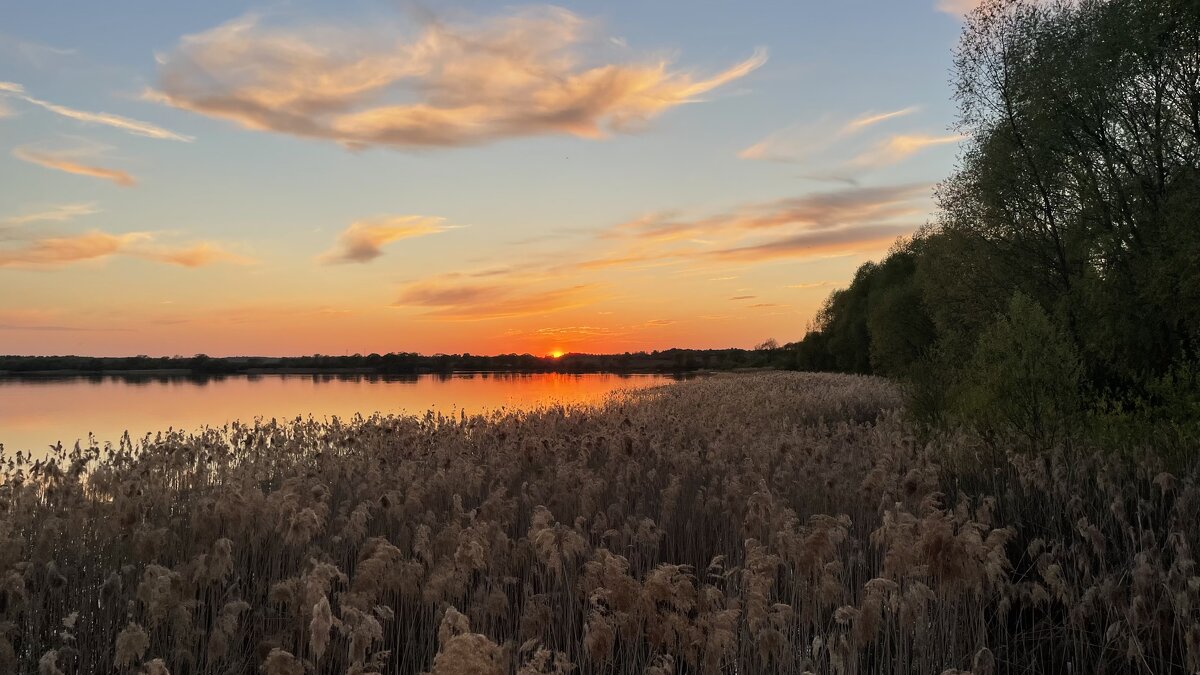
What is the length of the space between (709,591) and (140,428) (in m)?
38.1

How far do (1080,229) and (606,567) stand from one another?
26459mm

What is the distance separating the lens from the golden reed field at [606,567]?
18.2 feet

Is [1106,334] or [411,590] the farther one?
[1106,334]

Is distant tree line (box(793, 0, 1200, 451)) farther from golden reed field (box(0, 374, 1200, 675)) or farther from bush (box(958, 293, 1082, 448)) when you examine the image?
golden reed field (box(0, 374, 1200, 675))

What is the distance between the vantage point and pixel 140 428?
121 feet

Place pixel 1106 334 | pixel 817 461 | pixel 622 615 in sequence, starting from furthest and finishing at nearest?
pixel 1106 334, pixel 817 461, pixel 622 615

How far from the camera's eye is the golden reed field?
5.56 metres

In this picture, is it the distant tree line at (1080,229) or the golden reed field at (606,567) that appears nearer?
the golden reed field at (606,567)

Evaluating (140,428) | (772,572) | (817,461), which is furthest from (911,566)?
(140,428)

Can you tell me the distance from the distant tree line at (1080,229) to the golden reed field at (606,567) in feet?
12.4

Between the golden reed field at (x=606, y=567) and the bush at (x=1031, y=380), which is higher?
the bush at (x=1031, y=380)

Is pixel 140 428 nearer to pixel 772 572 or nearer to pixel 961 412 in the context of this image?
pixel 961 412

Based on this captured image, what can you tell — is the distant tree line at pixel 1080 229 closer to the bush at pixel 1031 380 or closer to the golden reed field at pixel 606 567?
the bush at pixel 1031 380

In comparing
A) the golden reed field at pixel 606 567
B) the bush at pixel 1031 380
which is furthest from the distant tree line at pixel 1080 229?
the golden reed field at pixel 606 567
